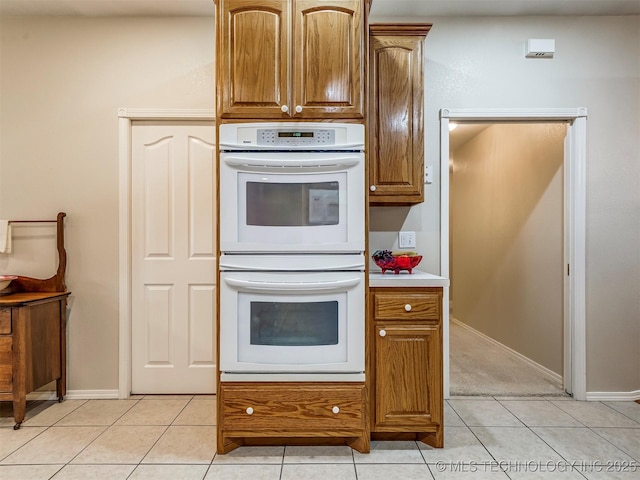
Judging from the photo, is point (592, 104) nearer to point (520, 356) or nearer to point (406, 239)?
point (406, 239)

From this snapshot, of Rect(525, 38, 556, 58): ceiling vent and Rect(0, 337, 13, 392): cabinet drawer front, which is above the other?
Rect(525, 38, 556, 58): ceiling vent

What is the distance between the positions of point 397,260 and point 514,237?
2.14 meters

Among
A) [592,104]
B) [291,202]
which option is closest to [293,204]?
[291,202]

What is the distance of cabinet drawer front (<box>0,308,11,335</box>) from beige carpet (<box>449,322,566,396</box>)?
2.91 m

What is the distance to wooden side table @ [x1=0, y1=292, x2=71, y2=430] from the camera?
222cm

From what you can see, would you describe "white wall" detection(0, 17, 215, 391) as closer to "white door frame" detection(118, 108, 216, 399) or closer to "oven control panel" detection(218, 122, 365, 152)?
"white door frame" detection(118, 108, 216, 399)

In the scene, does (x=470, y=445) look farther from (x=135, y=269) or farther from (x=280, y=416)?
(x=135, y=269)

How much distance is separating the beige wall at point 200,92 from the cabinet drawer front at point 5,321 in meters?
0.48

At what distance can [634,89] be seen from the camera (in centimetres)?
268

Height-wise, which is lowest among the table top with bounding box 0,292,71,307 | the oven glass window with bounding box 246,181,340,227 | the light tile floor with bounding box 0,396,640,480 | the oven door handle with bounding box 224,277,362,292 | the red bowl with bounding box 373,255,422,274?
the light tile floor with bounding box 0,396,640,480

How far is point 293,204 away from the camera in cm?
194

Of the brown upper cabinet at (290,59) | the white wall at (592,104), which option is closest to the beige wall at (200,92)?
the white wall at (592,104)

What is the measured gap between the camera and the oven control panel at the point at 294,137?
1.94 metres

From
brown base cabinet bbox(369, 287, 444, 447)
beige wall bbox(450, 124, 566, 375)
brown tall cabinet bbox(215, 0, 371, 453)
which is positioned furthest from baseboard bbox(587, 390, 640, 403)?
brown tall cabinet bbox(215, 0, 371, 453)
